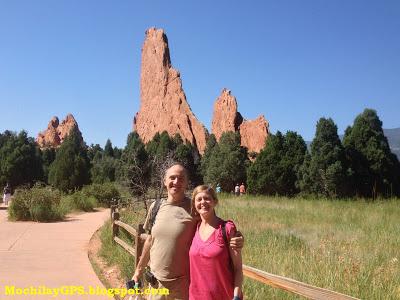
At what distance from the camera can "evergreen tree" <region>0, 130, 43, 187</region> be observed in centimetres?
3891

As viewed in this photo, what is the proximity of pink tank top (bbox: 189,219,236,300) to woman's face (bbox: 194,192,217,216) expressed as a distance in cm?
19

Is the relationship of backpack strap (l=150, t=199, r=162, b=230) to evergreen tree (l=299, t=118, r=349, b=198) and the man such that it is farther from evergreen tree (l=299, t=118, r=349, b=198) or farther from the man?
evergreen tree (l=299, t=118, r=349, b=198)

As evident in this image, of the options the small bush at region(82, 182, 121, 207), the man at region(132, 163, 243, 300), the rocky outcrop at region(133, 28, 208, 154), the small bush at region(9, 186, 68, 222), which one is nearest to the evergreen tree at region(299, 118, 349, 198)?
the small bush at region(82, 182, 121, 207)

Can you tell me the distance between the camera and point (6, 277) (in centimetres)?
721

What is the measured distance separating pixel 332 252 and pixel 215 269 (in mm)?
4147

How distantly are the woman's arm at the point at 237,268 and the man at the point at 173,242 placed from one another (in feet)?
1.84

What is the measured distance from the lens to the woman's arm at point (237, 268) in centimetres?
292

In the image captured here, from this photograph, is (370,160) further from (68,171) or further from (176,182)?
(176,182)

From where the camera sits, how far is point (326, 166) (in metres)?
30.2

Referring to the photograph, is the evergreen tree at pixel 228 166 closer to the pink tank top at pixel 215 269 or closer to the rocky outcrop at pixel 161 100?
the rocky outcrop at pixel 161 100

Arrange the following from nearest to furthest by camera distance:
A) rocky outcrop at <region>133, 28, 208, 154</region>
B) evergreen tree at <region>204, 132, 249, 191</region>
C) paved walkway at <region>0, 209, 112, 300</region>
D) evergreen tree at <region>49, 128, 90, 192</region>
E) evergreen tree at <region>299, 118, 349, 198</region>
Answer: paved walkway at <region>0, 209, 112, 300</region> → evergreen tree at <region>299, 118, 349, 198</region> → evergreen tree at <region>49, 128, 90, 192</region> → evergreen tree at <region>204, 132, 249, 191</region> → rocky outcrop at <region>133, 28, 208, 154</region>

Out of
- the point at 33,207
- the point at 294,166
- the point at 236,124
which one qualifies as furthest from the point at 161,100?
the point at 33,207

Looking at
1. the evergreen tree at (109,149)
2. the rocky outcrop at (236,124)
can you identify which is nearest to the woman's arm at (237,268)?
the rocky outcrop at (236,124)

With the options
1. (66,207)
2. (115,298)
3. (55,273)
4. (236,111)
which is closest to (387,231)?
(115,298)
